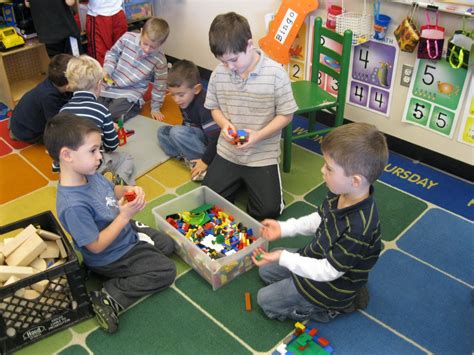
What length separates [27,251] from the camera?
5.90 ft

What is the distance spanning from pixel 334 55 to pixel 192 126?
3.01 feet

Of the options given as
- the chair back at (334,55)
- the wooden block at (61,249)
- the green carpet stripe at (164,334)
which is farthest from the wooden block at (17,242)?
the chair back at (334,55)

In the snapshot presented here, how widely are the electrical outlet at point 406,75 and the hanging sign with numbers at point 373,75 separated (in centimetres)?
5

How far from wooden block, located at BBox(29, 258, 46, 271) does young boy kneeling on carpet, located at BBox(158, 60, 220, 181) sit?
40.0 inches

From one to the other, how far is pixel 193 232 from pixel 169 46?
2403mm

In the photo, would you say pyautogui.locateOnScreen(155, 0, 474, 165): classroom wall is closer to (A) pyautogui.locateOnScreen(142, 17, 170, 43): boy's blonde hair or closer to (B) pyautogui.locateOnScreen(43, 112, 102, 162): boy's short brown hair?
(A) pyautogui.locateOnScreen(142, 17, 170, 43): boy's blonde hair

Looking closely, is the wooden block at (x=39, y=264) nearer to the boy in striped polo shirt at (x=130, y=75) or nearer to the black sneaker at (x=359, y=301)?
the black sneaker at (x=359, y=301)

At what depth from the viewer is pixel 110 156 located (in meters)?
2.63

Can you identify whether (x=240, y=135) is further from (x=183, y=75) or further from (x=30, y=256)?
(x=30, y=256)

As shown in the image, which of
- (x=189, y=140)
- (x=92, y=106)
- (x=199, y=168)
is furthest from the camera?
(x=189, y=140)

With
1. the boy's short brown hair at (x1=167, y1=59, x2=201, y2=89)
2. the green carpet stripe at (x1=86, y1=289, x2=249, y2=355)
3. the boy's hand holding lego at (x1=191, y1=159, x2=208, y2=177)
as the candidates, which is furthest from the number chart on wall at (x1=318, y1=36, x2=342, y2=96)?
the green carpet stripe at (x1=86, y1=289, x2=249, y2=355)

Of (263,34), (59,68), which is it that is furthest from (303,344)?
(263,34)

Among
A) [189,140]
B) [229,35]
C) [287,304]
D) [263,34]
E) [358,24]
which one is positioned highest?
[229,35]

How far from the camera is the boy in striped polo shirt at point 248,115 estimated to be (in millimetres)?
2078
